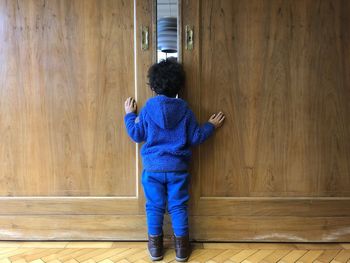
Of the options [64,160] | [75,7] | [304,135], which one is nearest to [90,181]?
[64,160]

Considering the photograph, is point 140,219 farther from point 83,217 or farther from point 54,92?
point 54,92

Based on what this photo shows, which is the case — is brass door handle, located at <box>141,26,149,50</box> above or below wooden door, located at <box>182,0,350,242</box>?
above

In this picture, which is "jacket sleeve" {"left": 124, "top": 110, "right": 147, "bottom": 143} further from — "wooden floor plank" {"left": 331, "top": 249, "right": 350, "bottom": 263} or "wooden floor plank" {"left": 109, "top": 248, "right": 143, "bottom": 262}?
"wooden floor plank" {"left": 331, "top": 249, "right": 350, "bottom": 263}

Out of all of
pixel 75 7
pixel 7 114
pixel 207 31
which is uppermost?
pixel 75 7

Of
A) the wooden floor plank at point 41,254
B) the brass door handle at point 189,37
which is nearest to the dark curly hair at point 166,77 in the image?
the brass door handle at point 189,37

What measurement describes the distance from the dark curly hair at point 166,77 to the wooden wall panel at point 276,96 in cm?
13

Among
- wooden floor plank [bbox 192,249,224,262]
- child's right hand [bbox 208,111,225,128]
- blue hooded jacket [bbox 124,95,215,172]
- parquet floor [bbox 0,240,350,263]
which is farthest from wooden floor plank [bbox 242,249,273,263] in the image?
child's right hand [bbox 208,111,225,128]

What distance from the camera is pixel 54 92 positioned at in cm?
132

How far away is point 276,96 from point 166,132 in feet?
1.73

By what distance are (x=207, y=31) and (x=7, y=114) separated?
0.98 m

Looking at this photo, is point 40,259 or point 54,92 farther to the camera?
point 54,92

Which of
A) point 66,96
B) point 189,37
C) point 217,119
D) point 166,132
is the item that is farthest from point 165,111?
point 66,96

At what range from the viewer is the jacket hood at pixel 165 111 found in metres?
1.19

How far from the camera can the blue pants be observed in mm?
1232
